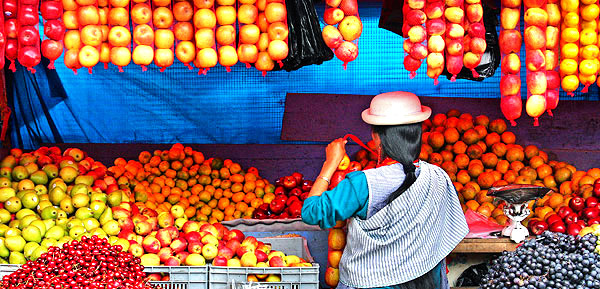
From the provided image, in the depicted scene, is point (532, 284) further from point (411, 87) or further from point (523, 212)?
point (411, 87)

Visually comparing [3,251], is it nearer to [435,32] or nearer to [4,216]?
[4,216]

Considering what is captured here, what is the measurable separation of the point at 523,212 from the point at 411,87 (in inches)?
99.4

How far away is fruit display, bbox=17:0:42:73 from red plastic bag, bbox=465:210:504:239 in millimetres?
2739

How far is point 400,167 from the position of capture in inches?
116

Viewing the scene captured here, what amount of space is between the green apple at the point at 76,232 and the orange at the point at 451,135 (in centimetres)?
324

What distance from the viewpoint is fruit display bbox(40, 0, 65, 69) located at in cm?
322

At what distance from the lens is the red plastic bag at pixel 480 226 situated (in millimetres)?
4008

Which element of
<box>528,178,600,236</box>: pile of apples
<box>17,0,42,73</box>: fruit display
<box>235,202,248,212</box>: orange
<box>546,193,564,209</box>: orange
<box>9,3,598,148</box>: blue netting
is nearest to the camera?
<box>17,0,42,73</box>: fruit display

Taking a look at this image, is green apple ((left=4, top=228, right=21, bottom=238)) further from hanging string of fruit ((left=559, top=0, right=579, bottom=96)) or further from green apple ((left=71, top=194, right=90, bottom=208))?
hanging string of fruit ((left=559, top=0, right=579, bottom=96))

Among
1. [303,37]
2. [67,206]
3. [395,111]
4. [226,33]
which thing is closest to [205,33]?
[226,33]

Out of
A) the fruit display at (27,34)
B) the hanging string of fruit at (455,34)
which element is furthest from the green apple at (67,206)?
the hanging string of fruit at (455,34)

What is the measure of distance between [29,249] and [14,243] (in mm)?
83

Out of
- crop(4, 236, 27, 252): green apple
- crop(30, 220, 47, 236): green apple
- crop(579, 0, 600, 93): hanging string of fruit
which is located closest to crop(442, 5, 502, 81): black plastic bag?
crop(579, 0, 600, 93): hanging string of fruit

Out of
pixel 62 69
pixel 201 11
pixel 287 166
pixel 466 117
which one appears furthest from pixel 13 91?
pixel 466 117
